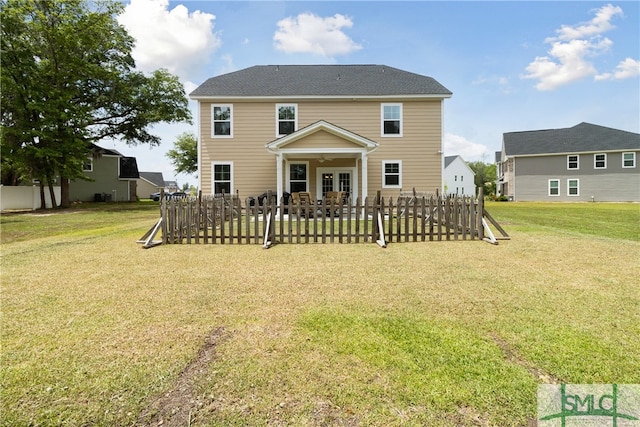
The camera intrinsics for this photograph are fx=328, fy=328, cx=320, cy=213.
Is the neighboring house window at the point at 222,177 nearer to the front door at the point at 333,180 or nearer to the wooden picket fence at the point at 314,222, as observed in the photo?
the front door at the point at 333,180

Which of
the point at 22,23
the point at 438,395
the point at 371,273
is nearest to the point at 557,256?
the point at 371,273

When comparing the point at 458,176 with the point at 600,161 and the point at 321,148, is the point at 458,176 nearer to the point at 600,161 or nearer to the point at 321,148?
the point at 600,161

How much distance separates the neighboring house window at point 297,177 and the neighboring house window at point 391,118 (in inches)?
186

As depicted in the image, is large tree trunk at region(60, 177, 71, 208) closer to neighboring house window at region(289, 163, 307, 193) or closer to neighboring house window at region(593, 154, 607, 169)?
neighboring house window at region(289, 163, 307, 193)

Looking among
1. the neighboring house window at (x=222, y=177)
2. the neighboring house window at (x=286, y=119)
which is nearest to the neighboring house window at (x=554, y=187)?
the neighboring house window at (x=286, y=119)

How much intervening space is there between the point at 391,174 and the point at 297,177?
4994mm

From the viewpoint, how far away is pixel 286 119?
17562 millimetres

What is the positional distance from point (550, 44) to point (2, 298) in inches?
852

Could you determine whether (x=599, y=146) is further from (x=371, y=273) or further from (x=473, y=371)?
(x=473, y=371)

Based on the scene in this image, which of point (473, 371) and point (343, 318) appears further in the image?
point (343, 318)

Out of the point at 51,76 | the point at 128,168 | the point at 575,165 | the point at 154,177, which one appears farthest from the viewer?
the point at 154,177

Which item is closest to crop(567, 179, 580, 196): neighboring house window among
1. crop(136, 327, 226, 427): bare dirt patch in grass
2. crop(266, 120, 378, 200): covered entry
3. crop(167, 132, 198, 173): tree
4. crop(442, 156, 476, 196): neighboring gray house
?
crop(442, 156, 476, 196): neighboring gray house

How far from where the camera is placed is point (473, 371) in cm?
259

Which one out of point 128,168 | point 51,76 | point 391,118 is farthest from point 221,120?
point 128,168
